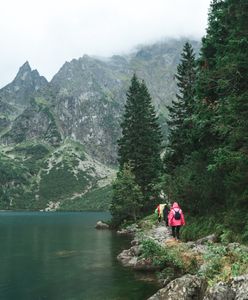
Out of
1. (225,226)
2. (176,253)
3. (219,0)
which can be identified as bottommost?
(176,253)

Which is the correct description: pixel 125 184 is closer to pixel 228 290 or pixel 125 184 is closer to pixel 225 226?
pixel 225 226

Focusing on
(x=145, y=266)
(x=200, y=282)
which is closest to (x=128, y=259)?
(x=145, y=266)

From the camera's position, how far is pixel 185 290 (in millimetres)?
17484

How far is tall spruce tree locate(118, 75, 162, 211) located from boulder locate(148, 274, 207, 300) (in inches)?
2120

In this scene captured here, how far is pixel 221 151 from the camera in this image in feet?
84.1

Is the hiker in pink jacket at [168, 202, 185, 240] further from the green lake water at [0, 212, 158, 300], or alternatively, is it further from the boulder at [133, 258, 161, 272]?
the green lake water at [0, 212, 158, 300]

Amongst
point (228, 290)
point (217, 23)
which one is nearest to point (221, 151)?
point (228, 290)

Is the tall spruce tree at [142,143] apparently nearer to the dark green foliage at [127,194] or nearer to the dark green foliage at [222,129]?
the dark green foliage at [127,194]

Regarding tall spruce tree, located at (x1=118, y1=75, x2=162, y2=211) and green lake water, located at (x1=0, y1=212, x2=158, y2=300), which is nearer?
green lake water, located at (x1=0, y1=212, x2=158, y2=300)

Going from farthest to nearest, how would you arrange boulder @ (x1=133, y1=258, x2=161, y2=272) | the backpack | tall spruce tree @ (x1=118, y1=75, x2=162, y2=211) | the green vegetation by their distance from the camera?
tall spruce tree @ (x1=118, y1=75, x2=162, y2=211)
the green vegetation
the backpack
boulder @ (x1=133, y1=258, x2=161, y2=272)

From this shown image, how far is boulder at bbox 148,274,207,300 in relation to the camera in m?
17.3

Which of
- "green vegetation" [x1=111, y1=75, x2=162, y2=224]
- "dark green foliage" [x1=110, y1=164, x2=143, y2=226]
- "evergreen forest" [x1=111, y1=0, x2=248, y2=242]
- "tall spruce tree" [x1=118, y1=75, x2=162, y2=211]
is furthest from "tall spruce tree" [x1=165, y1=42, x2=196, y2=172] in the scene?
"tall spruce tree" [x1=118, y1=75, x2=162, y2=211]

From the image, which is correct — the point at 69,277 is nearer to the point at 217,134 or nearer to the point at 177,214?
the point at 177,214

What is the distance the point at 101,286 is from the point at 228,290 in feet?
41.8
